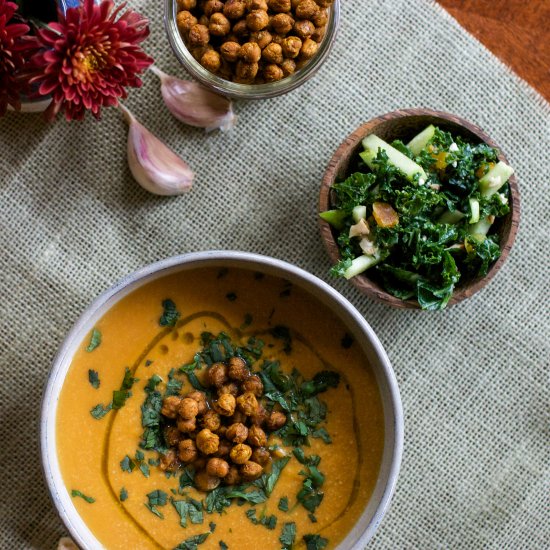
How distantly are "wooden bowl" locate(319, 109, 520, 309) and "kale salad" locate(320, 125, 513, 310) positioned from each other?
0.04ft

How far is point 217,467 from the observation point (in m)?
1.34

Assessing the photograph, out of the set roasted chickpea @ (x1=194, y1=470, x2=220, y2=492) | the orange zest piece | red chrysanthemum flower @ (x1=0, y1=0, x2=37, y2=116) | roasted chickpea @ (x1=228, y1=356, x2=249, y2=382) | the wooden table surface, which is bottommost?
roasted chickpea @ (x1=194, y1=470, x2=220, y2=492)

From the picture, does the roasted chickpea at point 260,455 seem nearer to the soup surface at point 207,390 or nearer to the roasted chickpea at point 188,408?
the soup surface at point 207,390

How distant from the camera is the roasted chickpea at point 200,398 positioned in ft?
4.51

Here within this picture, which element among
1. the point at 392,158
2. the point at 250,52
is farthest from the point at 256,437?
the point at 250,52

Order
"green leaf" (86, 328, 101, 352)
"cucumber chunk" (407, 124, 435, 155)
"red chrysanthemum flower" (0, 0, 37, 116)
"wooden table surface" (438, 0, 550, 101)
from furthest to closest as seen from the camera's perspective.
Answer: "wooden table surface" (438, 0, 550, 101)
"cucumber chunk" (407, 124, 435, 155)
"green leaf" (86, 328, 101, 352)
"red chrysanthemum flower" (0, 0, 37, 116)

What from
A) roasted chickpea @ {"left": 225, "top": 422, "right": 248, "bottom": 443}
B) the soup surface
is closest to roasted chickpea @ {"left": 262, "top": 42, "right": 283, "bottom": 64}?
the soup surface

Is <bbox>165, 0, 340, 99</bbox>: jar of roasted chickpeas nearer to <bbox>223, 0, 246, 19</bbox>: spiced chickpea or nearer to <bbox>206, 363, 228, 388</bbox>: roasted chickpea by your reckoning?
<bbox>223, 0, 246, 19</bbox>: spiced chickpea

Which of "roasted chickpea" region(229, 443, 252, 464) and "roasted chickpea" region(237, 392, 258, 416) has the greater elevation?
"roasted chickpea" region(237, 392, 258, 416)

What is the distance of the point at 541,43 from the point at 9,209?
43.9 inches

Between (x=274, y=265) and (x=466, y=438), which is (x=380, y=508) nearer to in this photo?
(x=466, y=438)

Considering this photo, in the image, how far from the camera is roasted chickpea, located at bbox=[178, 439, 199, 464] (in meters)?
1.36

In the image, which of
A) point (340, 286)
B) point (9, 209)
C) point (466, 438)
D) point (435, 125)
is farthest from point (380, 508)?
point (9, 209)

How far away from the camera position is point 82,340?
130 centimetres
